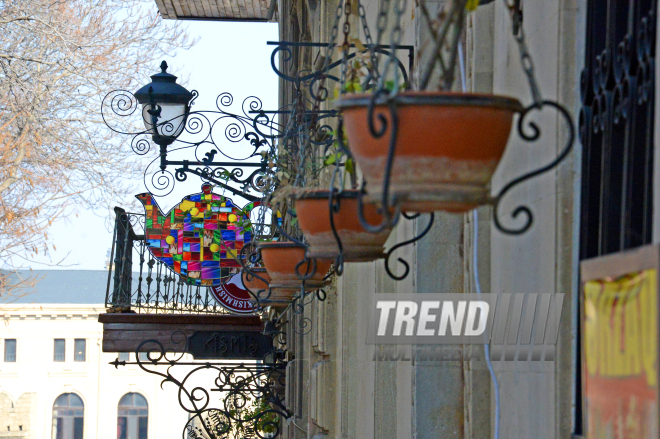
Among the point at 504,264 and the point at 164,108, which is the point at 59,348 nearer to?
the point at 164,108

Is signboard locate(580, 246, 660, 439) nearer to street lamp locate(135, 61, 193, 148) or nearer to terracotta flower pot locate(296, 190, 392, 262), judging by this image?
terracotta flower pot locate(296, 190, 392, 262)

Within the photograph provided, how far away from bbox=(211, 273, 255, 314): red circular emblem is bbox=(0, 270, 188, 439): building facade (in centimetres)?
3829

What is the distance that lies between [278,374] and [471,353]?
7.67m

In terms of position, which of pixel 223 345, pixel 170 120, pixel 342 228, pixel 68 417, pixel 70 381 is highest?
pixel 170 120

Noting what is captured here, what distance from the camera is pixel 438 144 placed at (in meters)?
1.54

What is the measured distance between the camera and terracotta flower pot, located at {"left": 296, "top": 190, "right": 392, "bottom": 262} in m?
2.40

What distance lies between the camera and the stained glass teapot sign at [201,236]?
8.12 m

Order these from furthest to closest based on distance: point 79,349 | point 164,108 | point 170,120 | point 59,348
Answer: point 79,349 < point 59,348 < point 164,108 < point 170,120

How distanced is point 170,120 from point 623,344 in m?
6.00

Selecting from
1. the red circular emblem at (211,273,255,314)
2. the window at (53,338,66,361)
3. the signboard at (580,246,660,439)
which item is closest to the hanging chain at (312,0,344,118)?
the signboard at (580,246,660,439)

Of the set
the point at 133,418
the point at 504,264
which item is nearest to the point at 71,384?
the point at 133,418

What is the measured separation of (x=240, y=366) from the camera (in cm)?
874

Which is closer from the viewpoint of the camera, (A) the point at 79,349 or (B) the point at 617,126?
(B) the point at 617,126

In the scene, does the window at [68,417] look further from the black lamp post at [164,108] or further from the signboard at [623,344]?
the signboard at [623,344]
